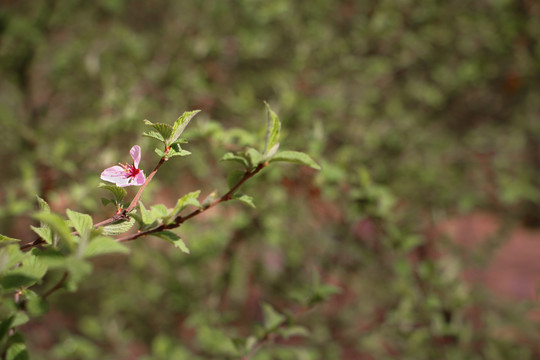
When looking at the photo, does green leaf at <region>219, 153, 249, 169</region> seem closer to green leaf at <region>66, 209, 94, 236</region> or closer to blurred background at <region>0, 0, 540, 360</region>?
green leaf at <region>66, 209, 94, 236</region>

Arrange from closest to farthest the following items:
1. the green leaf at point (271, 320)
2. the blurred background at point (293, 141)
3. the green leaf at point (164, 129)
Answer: the green leaf at point (164, 129)
the green leaf at point (271, 320)
the blurred background at point (293, 141)

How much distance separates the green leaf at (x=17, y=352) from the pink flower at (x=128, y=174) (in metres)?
0.25

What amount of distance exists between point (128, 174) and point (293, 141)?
2.62ft

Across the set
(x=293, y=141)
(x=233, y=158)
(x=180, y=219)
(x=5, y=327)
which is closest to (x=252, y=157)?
(x=233, y=158)

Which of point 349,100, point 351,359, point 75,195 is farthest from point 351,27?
point 351,359

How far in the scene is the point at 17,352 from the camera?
557 mm

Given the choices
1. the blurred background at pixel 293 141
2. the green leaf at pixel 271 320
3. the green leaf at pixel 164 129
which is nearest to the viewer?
the green leaf at pixel 164 129

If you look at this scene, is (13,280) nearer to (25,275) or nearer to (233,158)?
(25,275)

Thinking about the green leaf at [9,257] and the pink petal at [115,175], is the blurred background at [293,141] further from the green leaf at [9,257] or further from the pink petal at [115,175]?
the green leaf at [9,257]

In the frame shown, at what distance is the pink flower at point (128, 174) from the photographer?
0.59 m

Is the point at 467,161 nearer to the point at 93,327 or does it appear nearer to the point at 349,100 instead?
the point at 349,100

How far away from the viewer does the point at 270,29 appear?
207cm

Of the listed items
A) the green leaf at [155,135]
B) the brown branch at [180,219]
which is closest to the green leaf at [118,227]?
the brown branch at [180,219]

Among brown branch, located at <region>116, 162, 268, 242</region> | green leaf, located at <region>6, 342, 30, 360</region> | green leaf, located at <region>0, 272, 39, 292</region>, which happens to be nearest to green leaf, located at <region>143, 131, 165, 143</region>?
brown branch, located at <region>116, 162, 268, 242</region>
